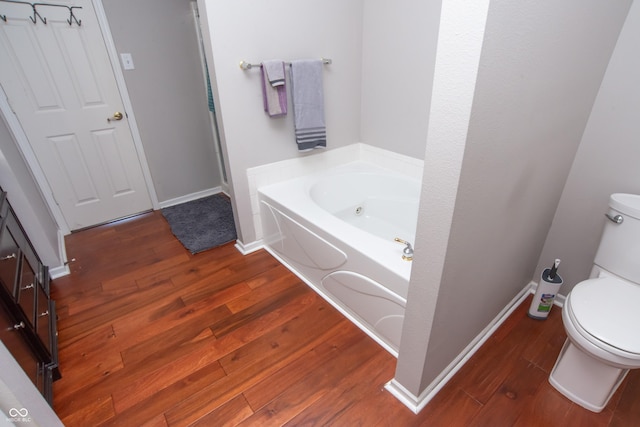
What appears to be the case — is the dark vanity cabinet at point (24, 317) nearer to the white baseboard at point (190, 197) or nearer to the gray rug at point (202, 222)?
the gray rug at point (202, 222)

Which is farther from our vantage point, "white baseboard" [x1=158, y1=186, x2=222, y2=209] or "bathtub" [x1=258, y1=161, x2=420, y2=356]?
"white baseboard" [x1=158, y1=186, x2=222, y2=209]

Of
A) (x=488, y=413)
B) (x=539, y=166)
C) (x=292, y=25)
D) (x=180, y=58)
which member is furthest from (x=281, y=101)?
A: (x=488, y=413)

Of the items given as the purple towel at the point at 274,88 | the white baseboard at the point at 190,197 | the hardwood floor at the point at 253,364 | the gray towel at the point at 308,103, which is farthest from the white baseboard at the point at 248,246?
the white baseboard at the point at 190,197

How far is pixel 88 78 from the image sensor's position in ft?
7.89

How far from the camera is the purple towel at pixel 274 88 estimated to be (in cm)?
193

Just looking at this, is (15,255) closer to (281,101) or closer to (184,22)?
(281,101)

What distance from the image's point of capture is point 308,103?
7.11 feet

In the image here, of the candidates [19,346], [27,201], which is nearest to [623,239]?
[19,346]

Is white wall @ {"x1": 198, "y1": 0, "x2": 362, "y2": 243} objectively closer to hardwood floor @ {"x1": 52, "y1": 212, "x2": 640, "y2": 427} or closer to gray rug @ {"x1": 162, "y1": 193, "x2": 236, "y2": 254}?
gray rug @ {"x1": 162, "y1": 193, "x2": 236, "y2": 254}

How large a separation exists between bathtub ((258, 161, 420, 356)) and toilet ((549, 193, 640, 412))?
25.6 inches

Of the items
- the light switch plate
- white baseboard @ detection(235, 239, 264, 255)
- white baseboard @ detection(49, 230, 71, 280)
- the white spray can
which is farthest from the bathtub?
the light switch plate

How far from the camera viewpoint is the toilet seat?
3.45 ft

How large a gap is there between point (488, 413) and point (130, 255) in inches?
96.7

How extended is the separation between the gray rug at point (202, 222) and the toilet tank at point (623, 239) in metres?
2.29
